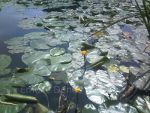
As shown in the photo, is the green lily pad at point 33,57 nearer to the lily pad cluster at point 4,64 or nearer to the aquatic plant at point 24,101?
the lily pad cluster at point 4,64

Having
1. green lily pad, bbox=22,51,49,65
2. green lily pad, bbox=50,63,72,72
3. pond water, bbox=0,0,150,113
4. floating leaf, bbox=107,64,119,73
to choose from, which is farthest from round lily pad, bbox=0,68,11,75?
floating leaf, bbox=107,64,119,73

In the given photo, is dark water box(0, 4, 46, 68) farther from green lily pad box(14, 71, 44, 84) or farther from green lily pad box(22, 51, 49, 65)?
green lily pad box(14, 71, 44, 84)

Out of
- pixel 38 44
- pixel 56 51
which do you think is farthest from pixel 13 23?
pixel 56 51

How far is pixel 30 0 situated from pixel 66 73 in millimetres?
2415

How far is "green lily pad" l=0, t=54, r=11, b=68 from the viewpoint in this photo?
5.84 feet

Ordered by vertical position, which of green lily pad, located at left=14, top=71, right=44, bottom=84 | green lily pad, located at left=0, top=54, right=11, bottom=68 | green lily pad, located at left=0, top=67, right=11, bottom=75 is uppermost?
green lily pad, located at left=0, top=54, right=11, bottom=68

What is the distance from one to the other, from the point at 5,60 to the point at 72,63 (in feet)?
1.56

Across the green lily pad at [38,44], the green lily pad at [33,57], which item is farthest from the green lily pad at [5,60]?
the green lily pad at [38,44]

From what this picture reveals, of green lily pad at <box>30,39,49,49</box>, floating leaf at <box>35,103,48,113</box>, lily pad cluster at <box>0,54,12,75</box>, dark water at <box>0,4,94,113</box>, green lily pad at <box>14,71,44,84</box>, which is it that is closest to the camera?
A: floating leaf at <box>35,103,48,113</box>

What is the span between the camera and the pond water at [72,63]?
140cm

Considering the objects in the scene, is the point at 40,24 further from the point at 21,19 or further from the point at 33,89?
the point at 33,89

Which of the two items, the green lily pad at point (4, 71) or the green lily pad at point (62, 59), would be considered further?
the green lily pad at point (62, 59)

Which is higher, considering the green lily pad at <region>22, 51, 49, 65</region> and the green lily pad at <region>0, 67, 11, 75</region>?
the green lily pad at <region>0, 67, 11, 75</region>

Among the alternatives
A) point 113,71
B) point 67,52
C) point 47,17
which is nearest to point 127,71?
point 113,71
